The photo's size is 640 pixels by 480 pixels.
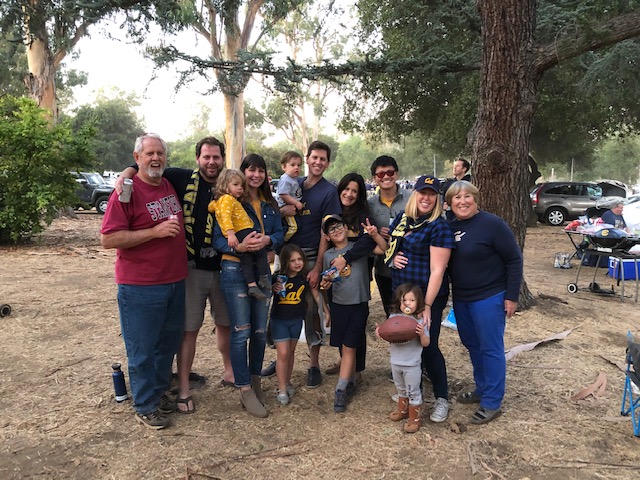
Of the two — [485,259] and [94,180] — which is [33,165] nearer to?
[485,259]

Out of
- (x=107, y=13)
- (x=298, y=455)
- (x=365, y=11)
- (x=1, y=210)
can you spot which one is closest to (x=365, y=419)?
(x=298, y=455)

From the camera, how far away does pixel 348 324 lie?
3.51 metres

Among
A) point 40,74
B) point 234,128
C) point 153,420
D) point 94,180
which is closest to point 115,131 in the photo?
point 94,180

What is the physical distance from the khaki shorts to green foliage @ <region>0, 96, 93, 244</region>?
8057 millimetres

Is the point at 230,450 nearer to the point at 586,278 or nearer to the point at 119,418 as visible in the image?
the point at 119,418

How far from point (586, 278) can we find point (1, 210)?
12.0 meters

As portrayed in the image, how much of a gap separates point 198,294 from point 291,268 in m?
0.71

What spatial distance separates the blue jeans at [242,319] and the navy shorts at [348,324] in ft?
1.74

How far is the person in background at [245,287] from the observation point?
3.24 m

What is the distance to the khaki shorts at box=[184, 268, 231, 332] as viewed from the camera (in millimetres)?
3451

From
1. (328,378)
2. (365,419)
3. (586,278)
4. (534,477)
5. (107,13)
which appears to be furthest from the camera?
(586,278)

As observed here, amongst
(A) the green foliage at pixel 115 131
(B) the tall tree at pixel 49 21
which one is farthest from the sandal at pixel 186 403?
(A) the green foliage at pixel 115 131

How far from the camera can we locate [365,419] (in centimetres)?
334

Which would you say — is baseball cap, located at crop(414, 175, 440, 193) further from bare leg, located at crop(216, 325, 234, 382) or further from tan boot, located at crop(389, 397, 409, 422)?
bare leg, located at crop(216, 325, 234, 382)
